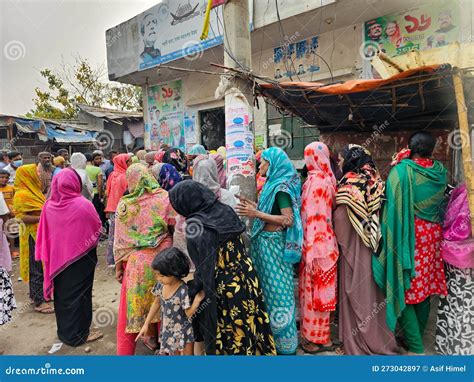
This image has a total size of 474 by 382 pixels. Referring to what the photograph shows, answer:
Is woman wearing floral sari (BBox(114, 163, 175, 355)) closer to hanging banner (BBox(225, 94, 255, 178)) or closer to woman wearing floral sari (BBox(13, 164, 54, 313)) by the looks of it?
hanging banner (BBox(225, 94, 255, 178))

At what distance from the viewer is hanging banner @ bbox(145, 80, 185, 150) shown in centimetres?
995

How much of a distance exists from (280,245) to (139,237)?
3.88ft

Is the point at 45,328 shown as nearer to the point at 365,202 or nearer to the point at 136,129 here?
the point at 365,202

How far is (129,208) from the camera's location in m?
2.59

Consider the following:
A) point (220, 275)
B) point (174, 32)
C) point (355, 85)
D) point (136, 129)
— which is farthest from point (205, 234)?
point (136, 129)

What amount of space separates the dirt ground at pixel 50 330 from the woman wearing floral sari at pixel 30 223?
21cm

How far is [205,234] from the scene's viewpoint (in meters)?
2.04

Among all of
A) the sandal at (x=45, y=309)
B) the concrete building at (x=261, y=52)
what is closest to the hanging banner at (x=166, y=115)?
the concrete building at (x=261, y=52)

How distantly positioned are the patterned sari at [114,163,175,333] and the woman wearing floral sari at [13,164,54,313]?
1.88 meters

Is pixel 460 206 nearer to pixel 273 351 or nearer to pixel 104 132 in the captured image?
pixel 273 351

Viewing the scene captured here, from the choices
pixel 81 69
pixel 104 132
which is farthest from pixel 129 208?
pixel 81 69

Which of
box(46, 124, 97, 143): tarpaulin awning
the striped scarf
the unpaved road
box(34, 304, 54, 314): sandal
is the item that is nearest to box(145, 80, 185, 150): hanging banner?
box(46, 124, 97, 143): tarpaulin awning

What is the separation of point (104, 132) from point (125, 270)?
12.8 metres

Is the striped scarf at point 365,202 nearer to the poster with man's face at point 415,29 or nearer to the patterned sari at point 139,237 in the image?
the patterned sari at point 139,237
